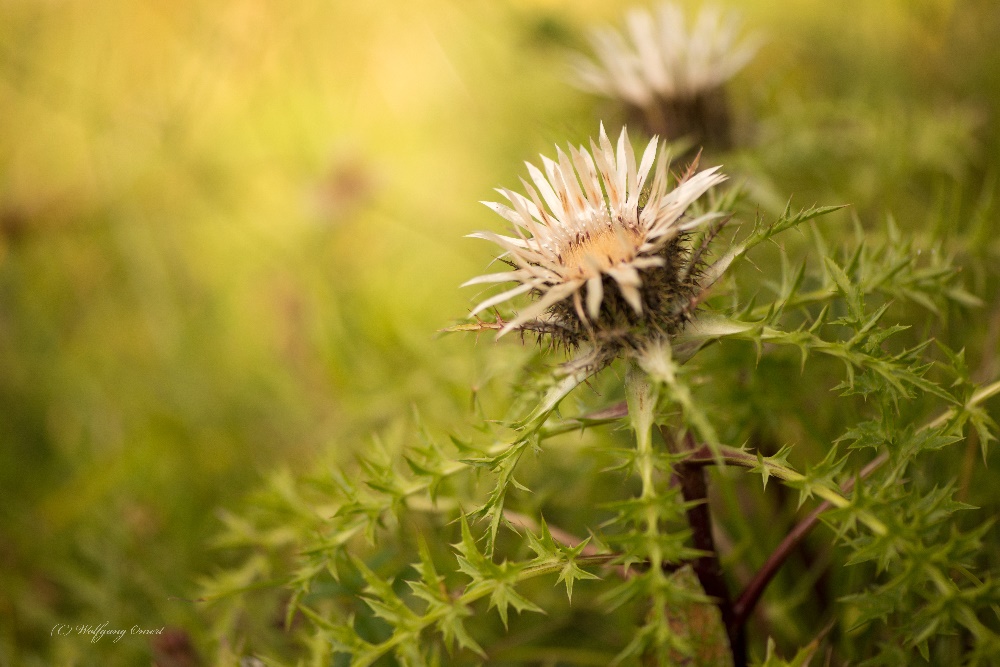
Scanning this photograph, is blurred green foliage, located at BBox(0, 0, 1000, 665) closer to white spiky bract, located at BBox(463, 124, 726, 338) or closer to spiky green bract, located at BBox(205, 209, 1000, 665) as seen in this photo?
spiky green bract, located at BBox(205, 209, 1000, 665)

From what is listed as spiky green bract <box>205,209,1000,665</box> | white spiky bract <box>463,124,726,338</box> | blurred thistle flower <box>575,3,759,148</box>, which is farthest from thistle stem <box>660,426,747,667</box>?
blurred thistle flower <box>575,3,759,148</box>

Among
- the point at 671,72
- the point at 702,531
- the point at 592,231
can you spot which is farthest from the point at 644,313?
the point at 671,72

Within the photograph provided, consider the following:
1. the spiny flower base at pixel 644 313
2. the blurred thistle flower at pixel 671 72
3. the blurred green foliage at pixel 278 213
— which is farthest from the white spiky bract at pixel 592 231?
the blurred thistle flower at pixel 671 72

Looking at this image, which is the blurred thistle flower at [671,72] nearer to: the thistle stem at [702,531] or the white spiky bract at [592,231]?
the white spiky bract at [592,231]

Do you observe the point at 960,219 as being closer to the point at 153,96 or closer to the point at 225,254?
the point at 225,254

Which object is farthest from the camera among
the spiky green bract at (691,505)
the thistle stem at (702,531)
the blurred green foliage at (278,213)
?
the blurred green foliage at (278,213)

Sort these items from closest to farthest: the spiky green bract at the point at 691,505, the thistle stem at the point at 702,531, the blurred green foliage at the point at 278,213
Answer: the spiky green bract at the point at 691,505
the thistle stem at the point at 702,531
the blurred green foliage at the point at 278,213
